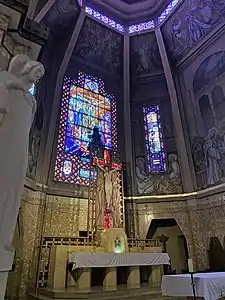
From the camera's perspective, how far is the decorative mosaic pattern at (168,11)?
11197 millimetres

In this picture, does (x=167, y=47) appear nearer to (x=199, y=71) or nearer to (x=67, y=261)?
(x=199, y=71)

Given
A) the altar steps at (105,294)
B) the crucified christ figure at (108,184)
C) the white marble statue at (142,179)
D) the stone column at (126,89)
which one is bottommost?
the altar steps at (105,294)

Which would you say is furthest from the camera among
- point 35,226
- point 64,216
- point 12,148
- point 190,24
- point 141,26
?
point 141,26

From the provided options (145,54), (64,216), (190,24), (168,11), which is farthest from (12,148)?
(168,11)

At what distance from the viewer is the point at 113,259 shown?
6133 millimetres

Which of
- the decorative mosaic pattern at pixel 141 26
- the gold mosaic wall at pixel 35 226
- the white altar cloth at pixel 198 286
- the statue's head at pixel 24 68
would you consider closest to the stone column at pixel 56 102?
the gold mosaic wall at pixel 35 226

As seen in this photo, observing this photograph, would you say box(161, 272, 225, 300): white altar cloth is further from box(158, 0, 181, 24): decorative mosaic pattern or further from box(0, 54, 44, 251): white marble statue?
box(158, 0, 181, 24): decorative mosaic pattern

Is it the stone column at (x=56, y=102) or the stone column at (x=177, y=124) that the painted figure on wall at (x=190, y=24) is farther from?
the stone column at (x=56, y=102)

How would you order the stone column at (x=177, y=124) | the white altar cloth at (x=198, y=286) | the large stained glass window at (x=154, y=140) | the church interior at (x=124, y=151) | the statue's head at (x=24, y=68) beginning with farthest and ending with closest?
1. the large stained glass window at (x=154, y=140)
2. the stone column at (x=177, y=124)
3. the church interior at (x=124, y=151)
4. the white altar cloth at (x=198, y=286)
5. the statue's head at (x=24, y=68)

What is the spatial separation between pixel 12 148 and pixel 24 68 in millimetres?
658

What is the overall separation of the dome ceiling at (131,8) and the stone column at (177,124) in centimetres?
113

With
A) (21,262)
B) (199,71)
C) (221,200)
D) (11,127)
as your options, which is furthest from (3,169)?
(199,71)

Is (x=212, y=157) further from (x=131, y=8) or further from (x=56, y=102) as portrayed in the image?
(x=131, y=8)

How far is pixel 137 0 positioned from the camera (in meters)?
12.2
